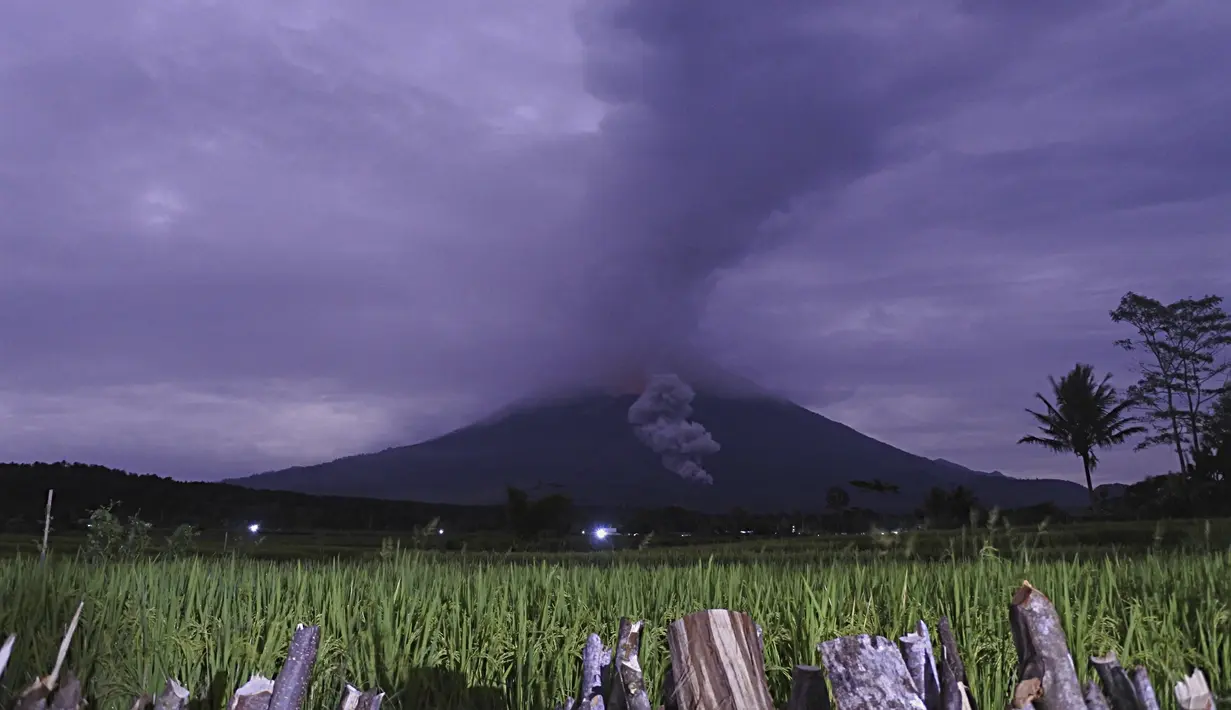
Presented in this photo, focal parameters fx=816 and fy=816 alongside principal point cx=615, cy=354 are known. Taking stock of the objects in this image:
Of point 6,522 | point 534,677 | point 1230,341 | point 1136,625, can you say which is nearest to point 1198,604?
point 1136,625

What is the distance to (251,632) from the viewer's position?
5.85 metres

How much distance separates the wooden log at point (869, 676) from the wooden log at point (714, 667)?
0.31 m

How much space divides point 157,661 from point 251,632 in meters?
0.60

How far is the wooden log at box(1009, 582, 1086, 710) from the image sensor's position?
2754 millimetres

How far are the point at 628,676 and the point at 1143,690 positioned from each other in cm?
179

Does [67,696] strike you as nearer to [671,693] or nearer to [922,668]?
[671,693]

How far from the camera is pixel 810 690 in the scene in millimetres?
2984

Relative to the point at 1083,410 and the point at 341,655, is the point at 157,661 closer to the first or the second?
the point at 341,655

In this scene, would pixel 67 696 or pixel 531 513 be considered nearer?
pixel 67 696

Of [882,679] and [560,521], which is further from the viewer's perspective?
[560,521]

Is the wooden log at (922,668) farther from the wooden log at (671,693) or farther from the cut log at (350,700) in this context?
the cut log at (350,700)

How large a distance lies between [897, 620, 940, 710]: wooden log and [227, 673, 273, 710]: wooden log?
257 cm

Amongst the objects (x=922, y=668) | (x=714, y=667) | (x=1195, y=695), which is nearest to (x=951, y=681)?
(x=922, y=668)

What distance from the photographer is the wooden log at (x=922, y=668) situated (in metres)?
3.16
